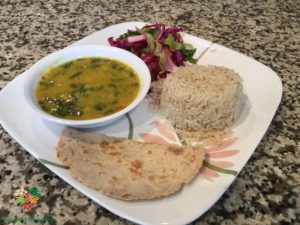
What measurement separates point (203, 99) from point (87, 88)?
0.50 m

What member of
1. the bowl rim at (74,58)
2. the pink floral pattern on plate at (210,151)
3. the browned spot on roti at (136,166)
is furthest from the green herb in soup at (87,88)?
the browned spot on roti at (136,166)

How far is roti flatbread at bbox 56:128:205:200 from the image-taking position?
1193 mm

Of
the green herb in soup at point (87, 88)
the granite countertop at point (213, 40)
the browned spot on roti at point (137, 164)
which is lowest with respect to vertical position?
the granite countertop at point (213, 40)

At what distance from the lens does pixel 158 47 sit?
198 centimetres

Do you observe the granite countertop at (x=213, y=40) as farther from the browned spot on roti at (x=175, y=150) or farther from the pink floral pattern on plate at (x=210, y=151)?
the browned spot on roti at (x=175, y=150)

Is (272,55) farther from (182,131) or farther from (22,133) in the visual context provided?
(22,133)

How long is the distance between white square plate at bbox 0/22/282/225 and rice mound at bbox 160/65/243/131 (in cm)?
6

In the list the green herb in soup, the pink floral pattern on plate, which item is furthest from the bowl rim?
the pink floral pattern on plate

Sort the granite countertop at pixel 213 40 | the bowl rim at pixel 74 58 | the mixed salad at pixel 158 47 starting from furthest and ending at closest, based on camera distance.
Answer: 1. the mixed salad at pixel 158 47
2. the bowl rim at pixel 74 58
3. the granite countertop at pixel 213 40

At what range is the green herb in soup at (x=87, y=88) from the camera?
4.97ft

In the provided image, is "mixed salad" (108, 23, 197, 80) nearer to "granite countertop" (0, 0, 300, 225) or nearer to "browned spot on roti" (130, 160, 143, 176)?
"granite countertop" (0, 0, 300, 225)

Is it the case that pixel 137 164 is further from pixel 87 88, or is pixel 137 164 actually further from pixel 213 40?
pixel 213 40

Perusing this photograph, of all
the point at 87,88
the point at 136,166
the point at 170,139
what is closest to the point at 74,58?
the point at 87,88

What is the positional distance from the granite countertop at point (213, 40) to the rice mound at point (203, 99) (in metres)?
0.20
